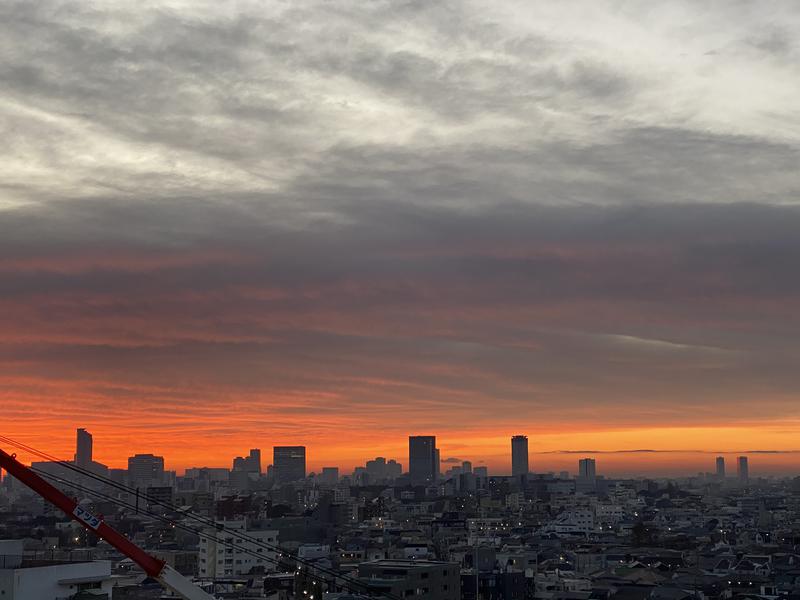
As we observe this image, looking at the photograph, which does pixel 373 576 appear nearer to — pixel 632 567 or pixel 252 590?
pixel 252 590

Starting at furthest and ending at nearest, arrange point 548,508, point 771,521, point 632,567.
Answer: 1. point 548,508
2. point 771,521
3. point 632,567

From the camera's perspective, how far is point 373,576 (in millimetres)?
45844

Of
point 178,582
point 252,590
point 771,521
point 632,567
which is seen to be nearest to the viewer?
point 178,582

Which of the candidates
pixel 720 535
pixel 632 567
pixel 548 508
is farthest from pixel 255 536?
pixel 548 508

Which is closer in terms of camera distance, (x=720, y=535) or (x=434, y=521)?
(x=720, y=535)

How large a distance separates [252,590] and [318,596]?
5.98m

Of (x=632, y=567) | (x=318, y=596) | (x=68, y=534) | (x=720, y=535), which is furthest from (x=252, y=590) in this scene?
(x=720, y=535)

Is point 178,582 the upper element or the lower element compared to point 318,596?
upper

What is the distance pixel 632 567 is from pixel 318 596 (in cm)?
2551

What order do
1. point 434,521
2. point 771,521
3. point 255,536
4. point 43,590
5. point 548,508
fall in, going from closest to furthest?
point 43,590 → point 255,536 → point 434,521 → point 771,521 → point 548,508

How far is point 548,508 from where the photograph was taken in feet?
503

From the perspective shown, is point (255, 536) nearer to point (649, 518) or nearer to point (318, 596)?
point (318, 596)

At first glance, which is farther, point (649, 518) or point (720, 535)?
point (649, 518)

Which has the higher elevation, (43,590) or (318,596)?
(43,590)
